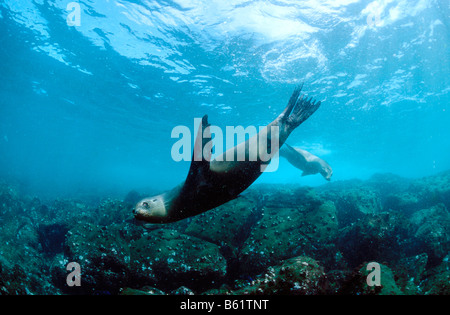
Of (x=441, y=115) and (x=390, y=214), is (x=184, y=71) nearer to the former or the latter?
(x=390, y=214)

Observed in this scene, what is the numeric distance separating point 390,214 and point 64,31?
57.0ft

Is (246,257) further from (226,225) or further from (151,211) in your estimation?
(151,211)

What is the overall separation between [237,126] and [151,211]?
23239 mm

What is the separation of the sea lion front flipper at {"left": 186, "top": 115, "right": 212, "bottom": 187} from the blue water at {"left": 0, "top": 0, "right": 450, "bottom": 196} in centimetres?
887

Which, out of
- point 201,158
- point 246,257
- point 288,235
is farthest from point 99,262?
point 288,235

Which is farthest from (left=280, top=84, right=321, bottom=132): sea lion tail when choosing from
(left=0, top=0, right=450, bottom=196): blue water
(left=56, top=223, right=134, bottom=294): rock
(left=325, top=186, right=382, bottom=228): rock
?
(left=0, top=0, right=450, bottom=196): blue water

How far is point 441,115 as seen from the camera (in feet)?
76.9

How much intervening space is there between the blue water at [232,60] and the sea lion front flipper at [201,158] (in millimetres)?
8870

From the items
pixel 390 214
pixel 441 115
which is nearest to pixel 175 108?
pixel 390 214

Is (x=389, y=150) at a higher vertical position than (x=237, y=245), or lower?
higher

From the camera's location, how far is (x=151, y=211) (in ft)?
8.86

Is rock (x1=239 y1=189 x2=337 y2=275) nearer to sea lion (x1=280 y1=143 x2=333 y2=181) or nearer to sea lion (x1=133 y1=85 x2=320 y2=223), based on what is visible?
sea lion (x1=133 y1=85 x2=320 y2=223)

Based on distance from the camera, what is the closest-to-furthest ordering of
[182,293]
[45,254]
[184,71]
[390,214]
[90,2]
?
[182,293]
[390,214]
[45,254]
[90,2]
[184,71]

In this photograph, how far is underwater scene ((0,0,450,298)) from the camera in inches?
137
